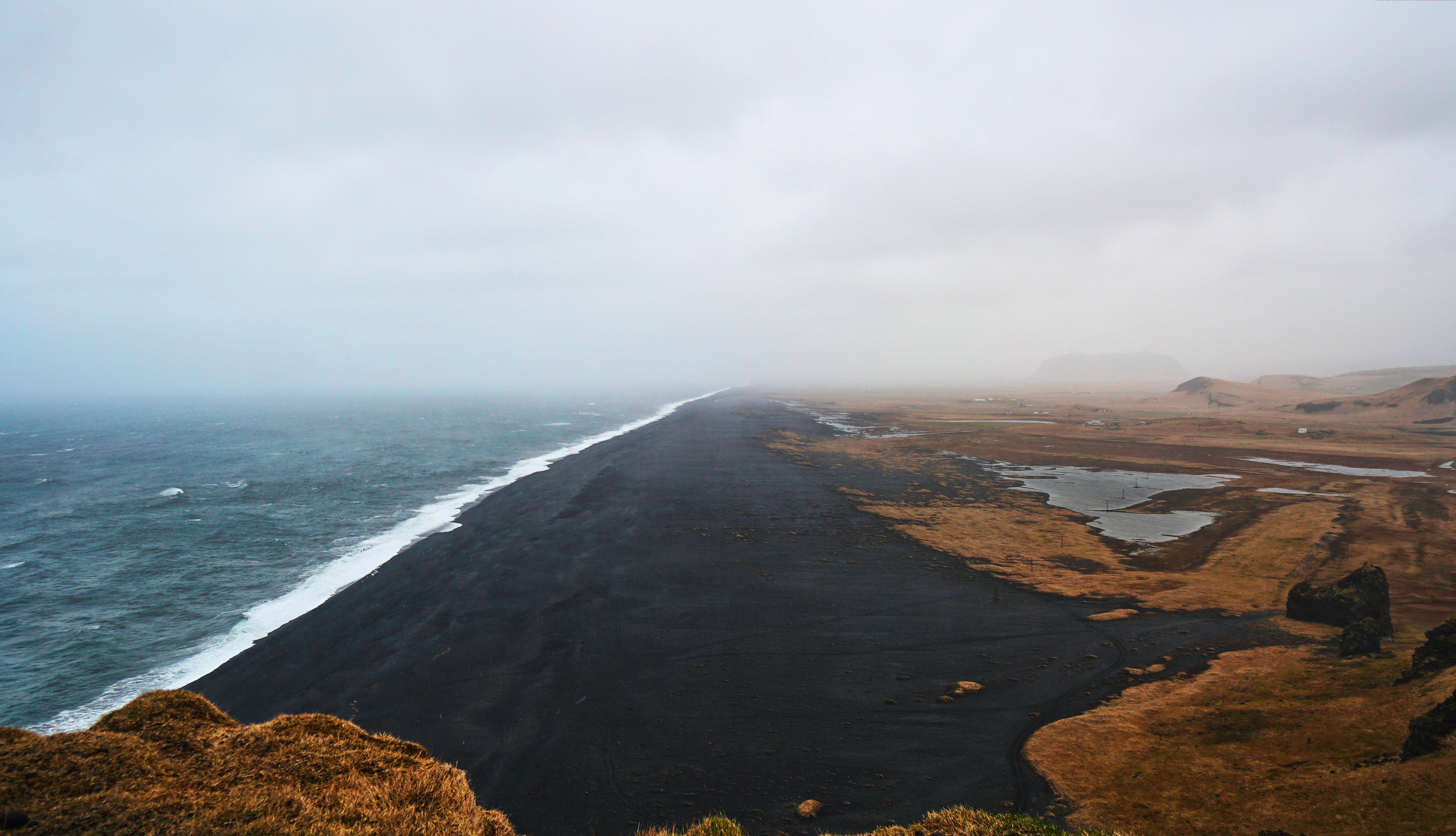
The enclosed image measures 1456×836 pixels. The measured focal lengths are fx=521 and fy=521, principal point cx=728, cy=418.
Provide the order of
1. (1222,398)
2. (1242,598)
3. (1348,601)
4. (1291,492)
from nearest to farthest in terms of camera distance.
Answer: (1348,601), (1242,598), (1291,492), (1222,398)

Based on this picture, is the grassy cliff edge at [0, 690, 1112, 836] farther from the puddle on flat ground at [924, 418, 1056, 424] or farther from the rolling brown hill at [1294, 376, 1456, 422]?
the rolling brown hill at [1294, 376, 1456, 422]

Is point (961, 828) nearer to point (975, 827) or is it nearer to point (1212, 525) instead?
point (975, 827)

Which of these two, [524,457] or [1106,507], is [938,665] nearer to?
[1106,507]

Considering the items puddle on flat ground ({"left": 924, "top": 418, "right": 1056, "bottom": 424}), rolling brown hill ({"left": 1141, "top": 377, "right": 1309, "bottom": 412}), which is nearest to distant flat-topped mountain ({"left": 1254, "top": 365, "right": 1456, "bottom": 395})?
rolling brown hill ({"left": 1141, "top": 377, "right": 1309, "bottom": 412})

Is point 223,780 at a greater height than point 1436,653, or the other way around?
point 223,780

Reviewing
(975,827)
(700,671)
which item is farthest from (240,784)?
(700,671)

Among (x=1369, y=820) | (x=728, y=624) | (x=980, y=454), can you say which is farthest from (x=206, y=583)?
(x=980, y=454)

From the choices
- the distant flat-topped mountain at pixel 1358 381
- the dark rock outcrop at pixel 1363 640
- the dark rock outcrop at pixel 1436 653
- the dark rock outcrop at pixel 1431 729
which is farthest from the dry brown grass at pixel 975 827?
the distant flat-topped mountain at pixel 1358 381

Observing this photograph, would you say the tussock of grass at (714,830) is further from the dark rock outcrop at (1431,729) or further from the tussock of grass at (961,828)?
the dark rock outcrop at (1431,729)

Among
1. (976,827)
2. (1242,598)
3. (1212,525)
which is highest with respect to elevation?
(976,827)
